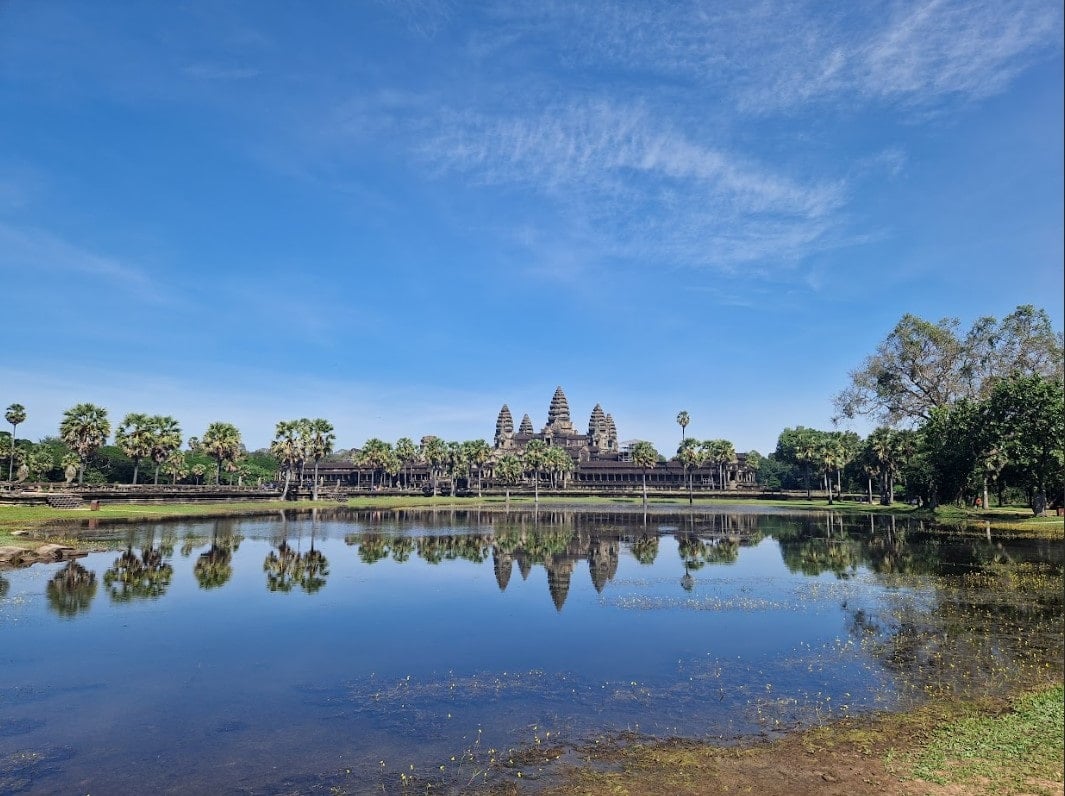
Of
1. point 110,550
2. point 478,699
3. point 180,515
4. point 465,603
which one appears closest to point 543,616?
point 465,603

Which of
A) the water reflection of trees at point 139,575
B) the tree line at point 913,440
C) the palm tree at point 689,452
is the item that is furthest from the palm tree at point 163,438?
the palm tree at point 689,452

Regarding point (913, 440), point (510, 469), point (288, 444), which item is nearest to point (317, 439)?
point (288, 444)

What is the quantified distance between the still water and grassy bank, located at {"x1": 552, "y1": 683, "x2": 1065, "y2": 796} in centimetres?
77

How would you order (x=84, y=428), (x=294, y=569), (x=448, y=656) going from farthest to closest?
(x=84, y=428) → (x=294, y=569) → (x=448, y=656)

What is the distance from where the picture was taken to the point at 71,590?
85.8 feet

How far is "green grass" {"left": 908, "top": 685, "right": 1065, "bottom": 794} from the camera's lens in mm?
10328

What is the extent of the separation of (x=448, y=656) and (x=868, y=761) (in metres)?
10.9

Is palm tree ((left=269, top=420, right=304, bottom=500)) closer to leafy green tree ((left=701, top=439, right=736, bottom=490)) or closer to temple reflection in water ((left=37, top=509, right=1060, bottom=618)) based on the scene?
temple reflection in water ((left=37, top=509, right=1060, bottom=618))

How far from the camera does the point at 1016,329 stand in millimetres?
73438

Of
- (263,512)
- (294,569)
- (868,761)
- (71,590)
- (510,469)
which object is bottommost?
(868,761)

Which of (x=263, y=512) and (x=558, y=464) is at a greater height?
(x=558, y=464)

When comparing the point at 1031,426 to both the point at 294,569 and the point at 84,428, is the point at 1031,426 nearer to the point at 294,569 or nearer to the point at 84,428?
the point at 294,569

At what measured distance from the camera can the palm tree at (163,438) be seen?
81438mm

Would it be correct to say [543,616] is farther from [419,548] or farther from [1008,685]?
[419,548]
